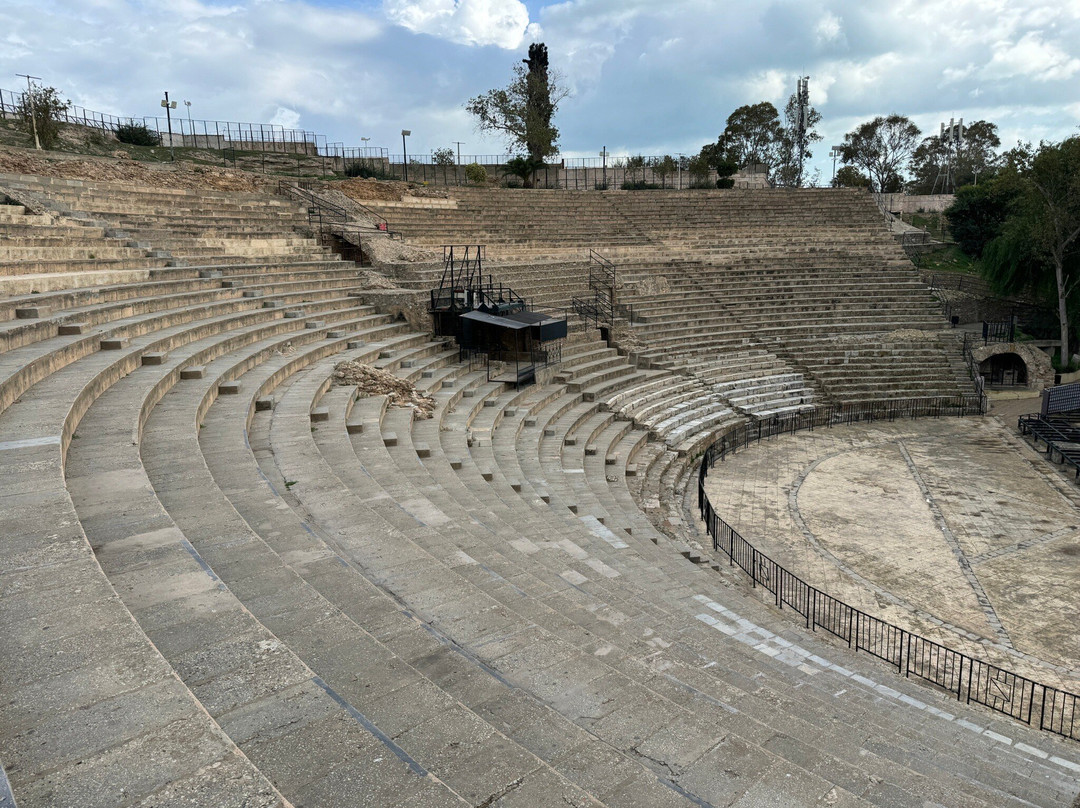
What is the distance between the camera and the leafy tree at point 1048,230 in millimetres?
26422

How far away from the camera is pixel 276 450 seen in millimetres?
8578

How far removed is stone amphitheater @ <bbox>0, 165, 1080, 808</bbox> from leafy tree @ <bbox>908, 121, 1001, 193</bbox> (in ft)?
225

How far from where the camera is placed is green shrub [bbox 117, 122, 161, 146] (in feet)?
117

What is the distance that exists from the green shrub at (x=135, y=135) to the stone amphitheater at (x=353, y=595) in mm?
21661

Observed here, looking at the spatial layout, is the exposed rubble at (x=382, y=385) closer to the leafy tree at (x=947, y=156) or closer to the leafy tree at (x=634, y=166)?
the leafy tree at (x=634, y=166)

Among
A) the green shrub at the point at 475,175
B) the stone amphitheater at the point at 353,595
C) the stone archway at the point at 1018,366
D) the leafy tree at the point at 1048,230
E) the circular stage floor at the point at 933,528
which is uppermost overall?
the green shrub at the point at 475,175

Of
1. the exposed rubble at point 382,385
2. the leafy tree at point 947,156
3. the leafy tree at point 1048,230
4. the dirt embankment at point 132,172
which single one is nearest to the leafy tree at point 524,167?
the dirt embankment at point 132,172

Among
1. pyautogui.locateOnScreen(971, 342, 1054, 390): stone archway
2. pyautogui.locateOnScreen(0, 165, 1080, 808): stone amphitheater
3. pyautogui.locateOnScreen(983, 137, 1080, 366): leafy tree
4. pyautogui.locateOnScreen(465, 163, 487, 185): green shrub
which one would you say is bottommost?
pyautogui.locateOnScreen(971, 342, 1054, 390): stone archway

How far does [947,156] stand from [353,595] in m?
84.4

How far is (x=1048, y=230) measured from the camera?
2714cm

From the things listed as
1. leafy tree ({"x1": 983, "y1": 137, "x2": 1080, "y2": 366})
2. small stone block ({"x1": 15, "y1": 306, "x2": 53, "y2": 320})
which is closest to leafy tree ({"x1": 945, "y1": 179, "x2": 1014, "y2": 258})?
leafy tree ({"x1": 983, "y1": 137, "x2": 1080, "y2": 366})

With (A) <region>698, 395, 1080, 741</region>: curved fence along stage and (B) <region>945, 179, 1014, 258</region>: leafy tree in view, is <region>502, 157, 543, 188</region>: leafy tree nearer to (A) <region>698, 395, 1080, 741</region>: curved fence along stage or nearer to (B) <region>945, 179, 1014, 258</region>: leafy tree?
(B) <region>945, 179, 1014, 258</region>: leafy tree

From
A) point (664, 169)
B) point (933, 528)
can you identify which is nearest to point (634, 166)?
point (664, 169)

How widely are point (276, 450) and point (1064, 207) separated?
1195 inches
